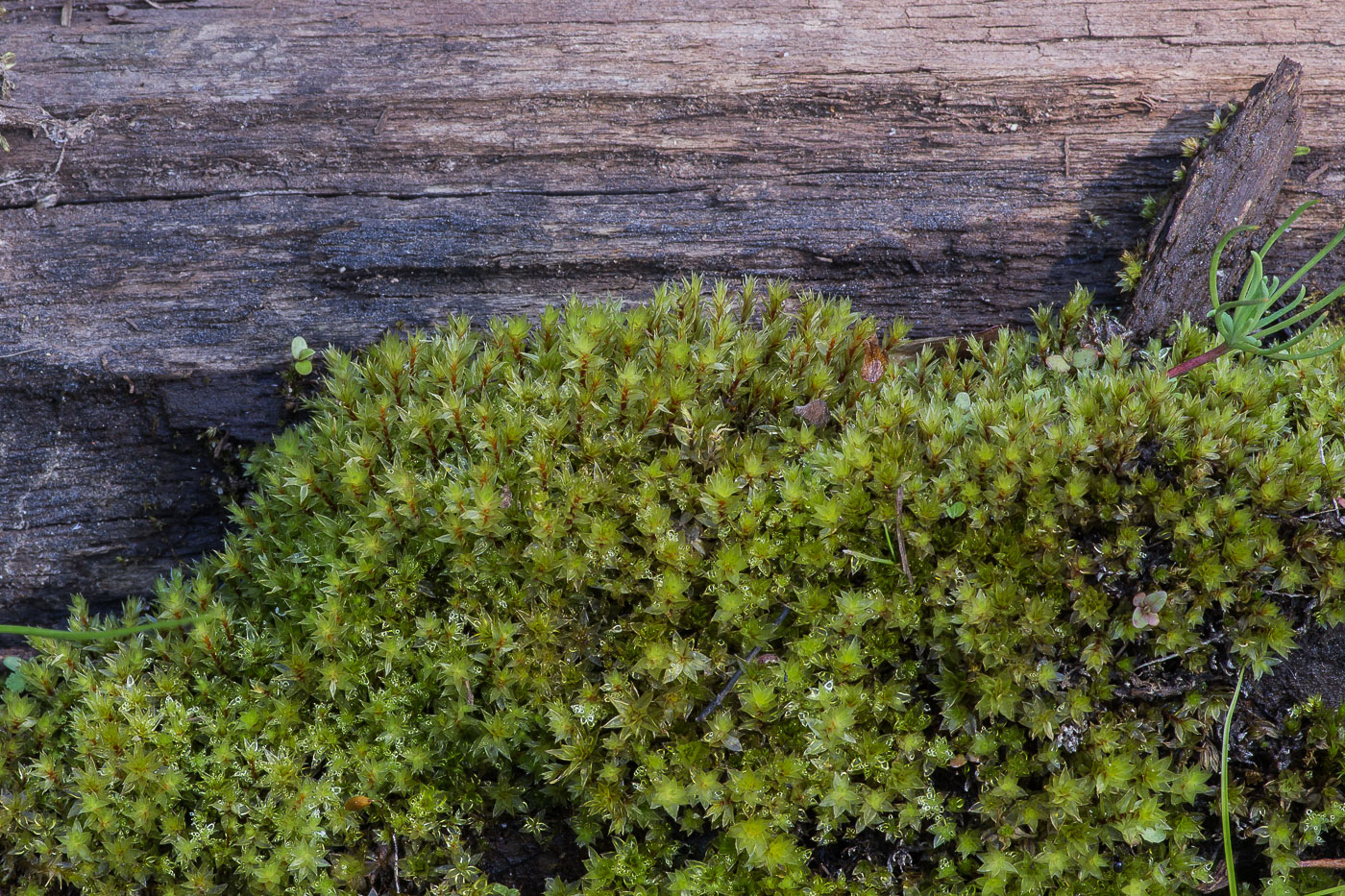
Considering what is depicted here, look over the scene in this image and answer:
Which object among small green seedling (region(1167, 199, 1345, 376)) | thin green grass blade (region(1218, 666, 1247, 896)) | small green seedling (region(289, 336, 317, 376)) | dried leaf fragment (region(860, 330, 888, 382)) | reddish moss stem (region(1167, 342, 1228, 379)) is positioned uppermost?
small green seedling (region(1167, 199, 1345, 376))

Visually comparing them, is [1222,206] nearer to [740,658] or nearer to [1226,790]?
[1226,790]

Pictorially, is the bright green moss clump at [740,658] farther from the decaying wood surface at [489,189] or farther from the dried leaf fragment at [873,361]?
the decaying wood surface at [489,189]

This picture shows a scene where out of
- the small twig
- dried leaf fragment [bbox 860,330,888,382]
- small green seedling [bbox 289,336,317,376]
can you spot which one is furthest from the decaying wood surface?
the small twig

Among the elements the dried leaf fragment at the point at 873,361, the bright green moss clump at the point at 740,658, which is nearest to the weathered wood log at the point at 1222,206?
the bright green moss clump at the point at 740,658

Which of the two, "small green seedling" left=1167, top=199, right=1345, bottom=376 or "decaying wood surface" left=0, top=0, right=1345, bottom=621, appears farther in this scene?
"decaying wood surface" left=0, top=0, right=1345, bottom=621

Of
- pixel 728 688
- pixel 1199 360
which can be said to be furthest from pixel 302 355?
pixel 1199 360

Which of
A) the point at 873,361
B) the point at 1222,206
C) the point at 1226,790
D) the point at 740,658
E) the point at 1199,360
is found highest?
the point at 1222,206

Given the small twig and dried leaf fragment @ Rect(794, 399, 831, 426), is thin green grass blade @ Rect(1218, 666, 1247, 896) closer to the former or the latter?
the small twig
